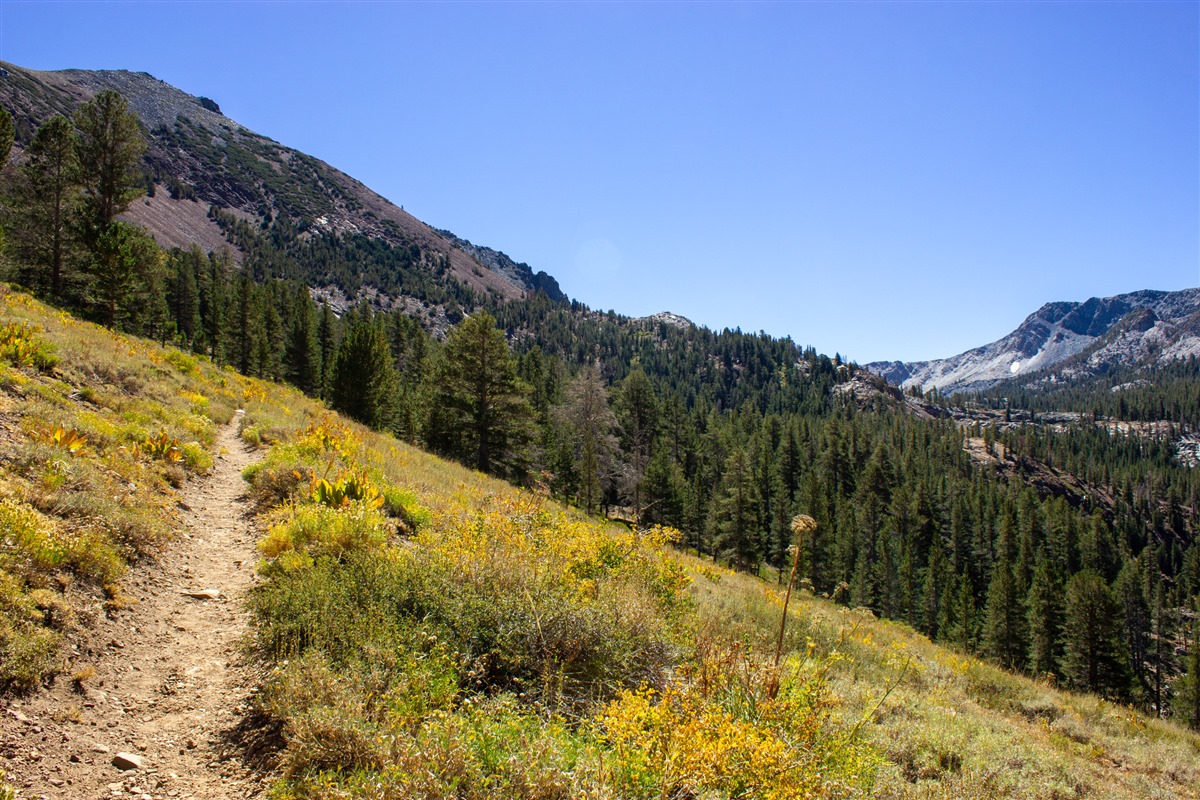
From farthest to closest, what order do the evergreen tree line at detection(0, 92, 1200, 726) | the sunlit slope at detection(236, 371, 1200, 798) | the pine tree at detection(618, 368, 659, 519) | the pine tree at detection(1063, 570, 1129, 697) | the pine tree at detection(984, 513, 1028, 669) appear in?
1. the pine tree at detection(618, 368, 659, 519)
2. the pine tree at detection(984, 513, 1028, 669)
3. the pine tree at detection(1063, 570, 1129, 697)
4. the evergreen tree line at detection(0, 92, 1200, 726)
5. the sunlit slope at detection(236, 371, 1200, 798)

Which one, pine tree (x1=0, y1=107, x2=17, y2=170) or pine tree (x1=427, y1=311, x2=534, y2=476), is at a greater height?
pine tree (x1=0, y1=107, x2=17, y2=170)

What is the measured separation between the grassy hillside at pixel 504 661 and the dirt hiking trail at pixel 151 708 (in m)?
0.23

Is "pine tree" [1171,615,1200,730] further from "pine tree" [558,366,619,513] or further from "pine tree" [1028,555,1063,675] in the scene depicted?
"pine tree" [558,366,619,513]

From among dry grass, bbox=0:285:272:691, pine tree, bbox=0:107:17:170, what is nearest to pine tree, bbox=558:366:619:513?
dry grass, bbox=0:285:272:691

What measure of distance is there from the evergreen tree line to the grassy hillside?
12.0 feet

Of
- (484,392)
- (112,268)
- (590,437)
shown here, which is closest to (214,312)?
(112,268)

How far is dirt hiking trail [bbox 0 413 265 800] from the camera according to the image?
3162 mm

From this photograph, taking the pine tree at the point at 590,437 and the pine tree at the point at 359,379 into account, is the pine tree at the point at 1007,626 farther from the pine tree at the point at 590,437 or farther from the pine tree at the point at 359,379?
the pine tree at the point at 359,379

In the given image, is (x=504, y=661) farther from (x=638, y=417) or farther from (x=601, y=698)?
(x=638, y=417)

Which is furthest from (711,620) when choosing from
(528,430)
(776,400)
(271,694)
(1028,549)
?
(776,400)

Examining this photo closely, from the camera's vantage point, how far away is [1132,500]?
124688mm

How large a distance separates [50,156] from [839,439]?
90.5 m

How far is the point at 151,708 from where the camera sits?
3.92 metres

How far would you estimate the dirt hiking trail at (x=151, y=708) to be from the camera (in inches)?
124
